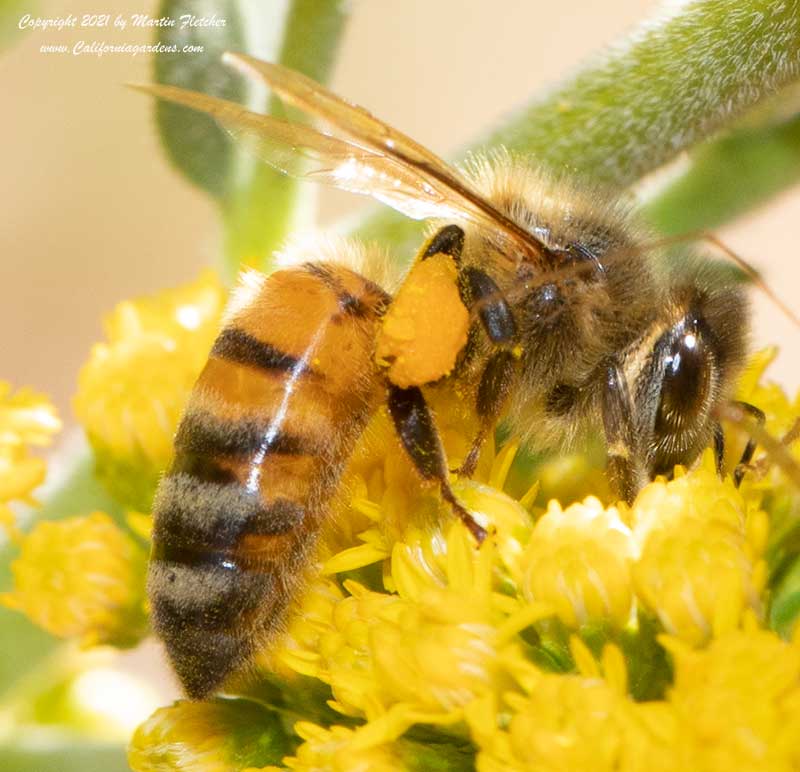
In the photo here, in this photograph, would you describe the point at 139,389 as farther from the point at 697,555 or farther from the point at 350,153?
the point at 697,555

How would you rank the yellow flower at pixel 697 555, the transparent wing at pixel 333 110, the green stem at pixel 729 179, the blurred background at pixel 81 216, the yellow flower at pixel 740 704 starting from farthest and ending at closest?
the blurred background at pixel 81 216
the green stem at pixel 729 179
the transparent wing at pixel 333 110
the yellow flower at pixel 697 555
the yellow flower at pixel 740 704

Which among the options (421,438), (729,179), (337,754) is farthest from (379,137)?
(729,179)

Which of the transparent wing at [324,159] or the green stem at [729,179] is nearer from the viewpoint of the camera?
the transparent wing at [324,159]

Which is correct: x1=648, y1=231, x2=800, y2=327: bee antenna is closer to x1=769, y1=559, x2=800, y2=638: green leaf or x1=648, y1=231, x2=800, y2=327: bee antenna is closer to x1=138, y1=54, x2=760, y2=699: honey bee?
x1=138, y1=54, x2=760, y2=699: honey bee

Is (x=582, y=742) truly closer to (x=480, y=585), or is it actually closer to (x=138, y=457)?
(x=480, y=585)

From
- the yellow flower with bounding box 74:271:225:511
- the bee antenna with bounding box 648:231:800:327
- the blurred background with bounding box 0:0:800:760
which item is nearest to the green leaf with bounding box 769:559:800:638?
the bee antenna with bounding box 648:231:800:327

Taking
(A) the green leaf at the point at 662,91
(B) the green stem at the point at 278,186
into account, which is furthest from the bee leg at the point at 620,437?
(B) the green stem at the point at 278,186

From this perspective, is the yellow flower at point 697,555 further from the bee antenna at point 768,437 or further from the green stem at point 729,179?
the green stem at point 729,179
